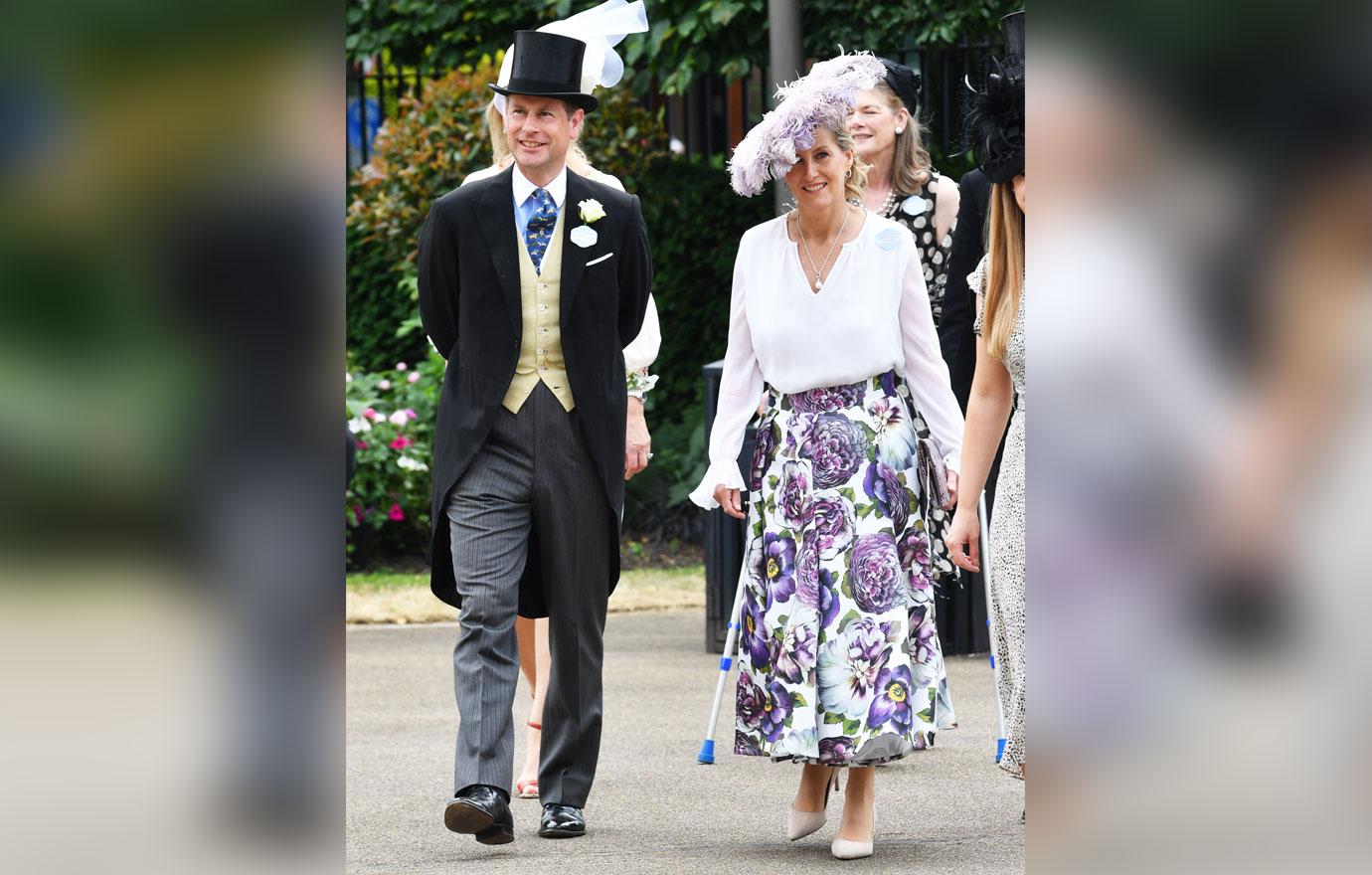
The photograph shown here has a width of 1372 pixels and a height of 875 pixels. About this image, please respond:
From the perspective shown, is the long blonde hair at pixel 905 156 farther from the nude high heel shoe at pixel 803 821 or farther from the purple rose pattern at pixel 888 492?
the nude high heel shoe at pixel 803 821

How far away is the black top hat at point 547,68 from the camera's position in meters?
5.02

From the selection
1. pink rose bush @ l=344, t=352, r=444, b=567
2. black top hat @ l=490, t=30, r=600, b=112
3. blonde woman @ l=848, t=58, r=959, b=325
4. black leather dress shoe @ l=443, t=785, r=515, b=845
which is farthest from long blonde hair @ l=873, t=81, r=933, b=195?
pink rose bush @ l=344, t=352, r=444, b=567

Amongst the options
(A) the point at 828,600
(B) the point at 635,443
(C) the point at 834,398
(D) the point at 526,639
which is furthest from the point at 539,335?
(D) the point at 526,639

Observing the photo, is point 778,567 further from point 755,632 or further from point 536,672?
point 536,672

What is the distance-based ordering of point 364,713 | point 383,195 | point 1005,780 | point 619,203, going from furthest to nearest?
point 383,195
point 364,713
point 1005,780
point 619,203

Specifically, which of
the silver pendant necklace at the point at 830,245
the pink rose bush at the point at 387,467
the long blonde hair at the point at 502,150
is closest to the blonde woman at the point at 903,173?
the long blonde hair at the point at 502,150

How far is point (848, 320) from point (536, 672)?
1717 millimetres

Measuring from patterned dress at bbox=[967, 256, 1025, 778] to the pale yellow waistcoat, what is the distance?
3.81 feet

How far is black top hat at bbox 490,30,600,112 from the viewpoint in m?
5.02

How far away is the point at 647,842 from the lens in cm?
499

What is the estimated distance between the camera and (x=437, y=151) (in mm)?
12719

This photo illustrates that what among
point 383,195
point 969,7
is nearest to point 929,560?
point 969,7

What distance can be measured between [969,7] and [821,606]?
7026 mm
